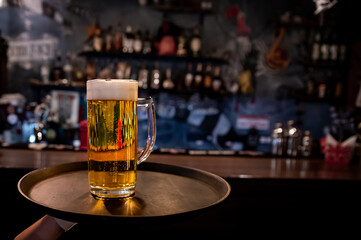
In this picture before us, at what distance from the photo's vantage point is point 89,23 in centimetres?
453

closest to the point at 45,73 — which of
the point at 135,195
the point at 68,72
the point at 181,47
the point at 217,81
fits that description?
the point at 68,72

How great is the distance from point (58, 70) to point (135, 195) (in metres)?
4.12

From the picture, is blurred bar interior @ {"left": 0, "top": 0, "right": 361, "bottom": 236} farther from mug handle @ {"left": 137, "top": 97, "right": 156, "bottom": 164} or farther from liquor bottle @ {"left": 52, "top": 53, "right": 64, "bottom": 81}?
mug handle @ {"left": 137, "top": 97, "right": 156, "bottom": 164}

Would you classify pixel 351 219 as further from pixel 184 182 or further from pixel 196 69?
pixel 196 69

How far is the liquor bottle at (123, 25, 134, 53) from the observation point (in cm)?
422

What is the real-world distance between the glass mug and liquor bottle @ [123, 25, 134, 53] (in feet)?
11.8

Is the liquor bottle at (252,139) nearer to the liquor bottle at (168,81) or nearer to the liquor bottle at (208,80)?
the liquor bottle at (208,80)

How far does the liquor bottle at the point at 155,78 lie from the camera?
4.29m

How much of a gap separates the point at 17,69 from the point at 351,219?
468cm

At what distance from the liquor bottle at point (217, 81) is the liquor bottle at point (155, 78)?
2.67ft

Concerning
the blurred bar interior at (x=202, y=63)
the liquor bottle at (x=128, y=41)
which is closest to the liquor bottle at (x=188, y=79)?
the blurred bar interior at (x=202, y=63)

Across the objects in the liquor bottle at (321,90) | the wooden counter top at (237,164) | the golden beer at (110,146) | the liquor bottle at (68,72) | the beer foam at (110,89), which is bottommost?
the wooden counter top at (237,164)

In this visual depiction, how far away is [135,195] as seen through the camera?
75 centimetres

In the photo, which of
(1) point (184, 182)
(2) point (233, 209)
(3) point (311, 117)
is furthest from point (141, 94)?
(1) point (184, 182)
